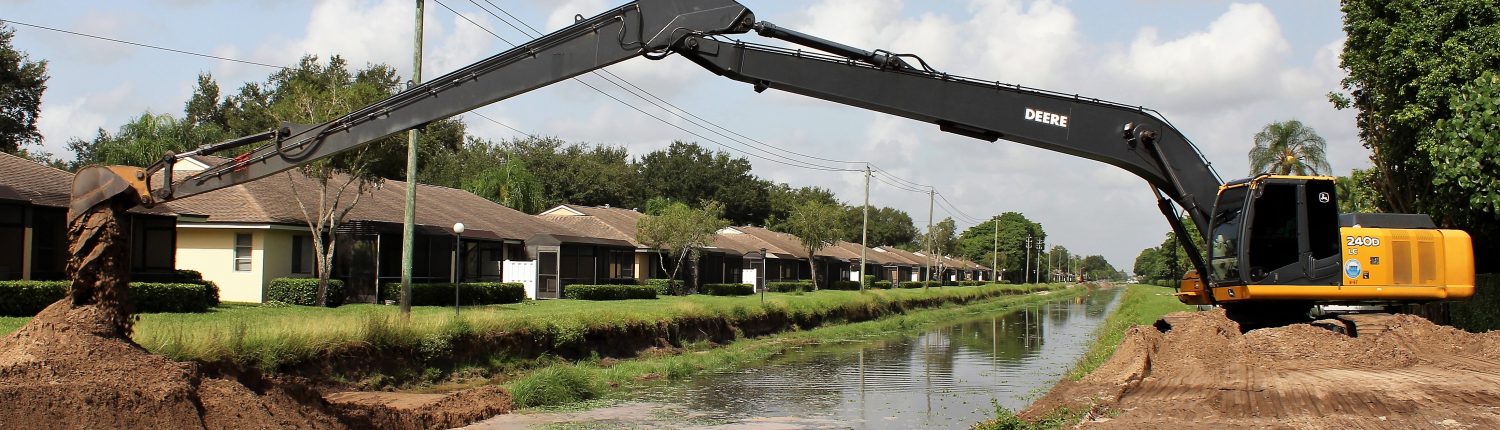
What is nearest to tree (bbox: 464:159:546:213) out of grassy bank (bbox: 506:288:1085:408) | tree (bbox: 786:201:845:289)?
tree (bbox: 786:201:845:289)

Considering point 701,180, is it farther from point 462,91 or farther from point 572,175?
point 462,91

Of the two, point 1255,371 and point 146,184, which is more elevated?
point 146,184

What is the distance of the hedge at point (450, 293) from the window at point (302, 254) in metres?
2.22

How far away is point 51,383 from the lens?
945 cm

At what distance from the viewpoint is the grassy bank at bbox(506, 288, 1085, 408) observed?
1658 centimetres

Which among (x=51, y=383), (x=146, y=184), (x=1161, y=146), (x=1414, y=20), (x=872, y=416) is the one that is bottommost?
(x=872, y=416)

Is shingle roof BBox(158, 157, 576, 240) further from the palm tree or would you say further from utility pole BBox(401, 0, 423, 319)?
the palm tree

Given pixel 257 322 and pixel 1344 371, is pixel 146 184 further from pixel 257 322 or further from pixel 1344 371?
pixel 1344 371

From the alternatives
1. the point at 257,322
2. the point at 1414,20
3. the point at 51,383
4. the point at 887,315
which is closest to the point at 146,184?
the point at 51,383

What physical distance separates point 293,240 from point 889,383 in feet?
61.3

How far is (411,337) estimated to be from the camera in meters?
18.5

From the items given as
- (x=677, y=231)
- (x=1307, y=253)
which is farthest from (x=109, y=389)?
(x=677, y=231)

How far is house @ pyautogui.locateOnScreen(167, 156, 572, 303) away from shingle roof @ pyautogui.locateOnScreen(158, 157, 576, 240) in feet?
0.13

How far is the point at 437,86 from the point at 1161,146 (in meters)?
9.45
